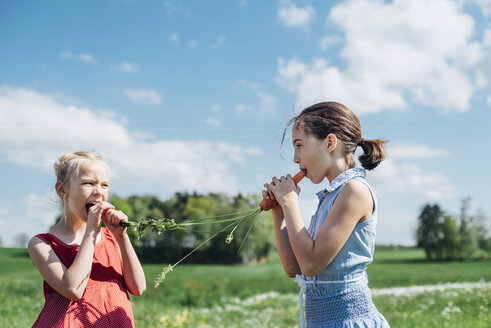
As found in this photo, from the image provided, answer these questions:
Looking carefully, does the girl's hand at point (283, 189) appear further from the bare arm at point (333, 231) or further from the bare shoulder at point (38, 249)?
the bare shoulder at point (38, 249)

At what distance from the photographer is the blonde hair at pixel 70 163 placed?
2.71 meters

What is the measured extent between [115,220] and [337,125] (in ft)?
4.26

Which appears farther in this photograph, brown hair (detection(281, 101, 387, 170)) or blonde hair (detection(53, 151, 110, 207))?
blonde hair (detection(53, 151, 110, 207))

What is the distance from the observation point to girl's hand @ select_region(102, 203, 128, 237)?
2.48 metres

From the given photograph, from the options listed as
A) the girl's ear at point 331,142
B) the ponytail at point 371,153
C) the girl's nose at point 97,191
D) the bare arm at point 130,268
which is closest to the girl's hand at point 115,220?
the bare arm at point 130,268

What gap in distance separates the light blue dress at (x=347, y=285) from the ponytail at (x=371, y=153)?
10.6 inches

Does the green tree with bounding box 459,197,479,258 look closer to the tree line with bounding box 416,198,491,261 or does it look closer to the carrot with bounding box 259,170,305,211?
the tree line with bounding box 416,198,491,261

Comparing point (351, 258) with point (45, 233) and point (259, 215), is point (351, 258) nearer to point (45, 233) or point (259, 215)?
point (259, 215)

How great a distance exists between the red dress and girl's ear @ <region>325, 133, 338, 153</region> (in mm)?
1384

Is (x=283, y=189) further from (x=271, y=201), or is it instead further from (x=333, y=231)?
(x=333, y=231)

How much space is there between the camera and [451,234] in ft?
133

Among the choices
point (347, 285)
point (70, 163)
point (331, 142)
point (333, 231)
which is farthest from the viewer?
point (70, 163)

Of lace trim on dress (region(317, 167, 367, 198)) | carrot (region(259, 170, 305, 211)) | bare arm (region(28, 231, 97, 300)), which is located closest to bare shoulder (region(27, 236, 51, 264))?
bare arm (region(28, 231, 97, 300))

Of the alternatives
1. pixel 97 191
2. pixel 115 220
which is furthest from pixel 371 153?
pixel 97 191
